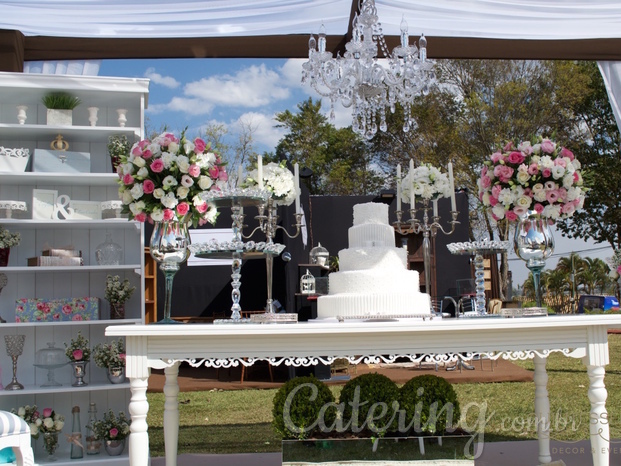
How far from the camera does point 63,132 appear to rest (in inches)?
173

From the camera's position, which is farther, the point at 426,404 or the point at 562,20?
the point at 562,20

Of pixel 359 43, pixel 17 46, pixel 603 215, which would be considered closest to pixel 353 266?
pixel 359 43

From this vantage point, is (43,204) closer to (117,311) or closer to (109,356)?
(117,311)

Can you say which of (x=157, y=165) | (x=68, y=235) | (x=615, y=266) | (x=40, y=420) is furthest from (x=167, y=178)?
(x=615, y=266)

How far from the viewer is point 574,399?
256 inches

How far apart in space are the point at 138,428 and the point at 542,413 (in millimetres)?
2273

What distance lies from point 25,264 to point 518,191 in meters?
3.20

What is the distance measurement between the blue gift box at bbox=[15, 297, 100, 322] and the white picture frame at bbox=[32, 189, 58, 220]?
541 mm

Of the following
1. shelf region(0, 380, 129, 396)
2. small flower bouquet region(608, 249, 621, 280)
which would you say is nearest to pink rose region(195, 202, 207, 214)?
shelf region(0, 380, 129, 396)

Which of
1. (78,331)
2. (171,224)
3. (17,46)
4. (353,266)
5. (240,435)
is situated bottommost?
(240,435)

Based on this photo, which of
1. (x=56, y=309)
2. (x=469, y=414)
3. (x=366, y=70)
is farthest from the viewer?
(x=469, y=414)

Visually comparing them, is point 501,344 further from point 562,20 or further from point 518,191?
point 562,20

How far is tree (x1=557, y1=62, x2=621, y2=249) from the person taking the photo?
16.8 meters

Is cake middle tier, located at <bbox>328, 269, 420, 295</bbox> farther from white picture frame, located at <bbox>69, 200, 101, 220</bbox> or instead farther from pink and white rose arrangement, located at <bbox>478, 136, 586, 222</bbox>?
white picture frame, located at <bbox>69, 200, 101, 220</bbox>
